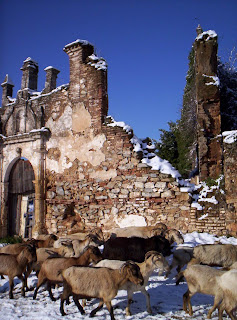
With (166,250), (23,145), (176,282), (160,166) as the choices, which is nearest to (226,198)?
(160,166)

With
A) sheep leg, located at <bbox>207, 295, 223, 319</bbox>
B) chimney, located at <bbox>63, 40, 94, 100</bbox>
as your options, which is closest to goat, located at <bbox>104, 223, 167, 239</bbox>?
sheep leg, located at <bbox>207, 295, 223, 319</bbox>

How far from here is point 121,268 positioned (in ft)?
16.4


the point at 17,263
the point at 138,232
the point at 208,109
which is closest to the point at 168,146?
the point at 208,109

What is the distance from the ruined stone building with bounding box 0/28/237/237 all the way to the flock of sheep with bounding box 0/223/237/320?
2383 millimetres

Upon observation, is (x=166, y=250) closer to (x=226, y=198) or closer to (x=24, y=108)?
(x=226, y=198)

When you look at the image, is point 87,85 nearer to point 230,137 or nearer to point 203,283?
point 230,137

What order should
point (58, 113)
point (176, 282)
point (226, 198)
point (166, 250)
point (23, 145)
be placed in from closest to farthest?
point (176, 282)
point (166, 250)
point (226, 198)
point (58, 113)
point (23, 145)

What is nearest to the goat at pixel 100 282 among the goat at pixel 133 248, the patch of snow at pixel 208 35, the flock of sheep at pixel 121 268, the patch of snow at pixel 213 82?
the flock of sheep at pixel 121 268

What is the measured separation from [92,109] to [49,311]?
8.57 metres

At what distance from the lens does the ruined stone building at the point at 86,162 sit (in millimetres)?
10711

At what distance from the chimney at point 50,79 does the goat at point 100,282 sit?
10679mm

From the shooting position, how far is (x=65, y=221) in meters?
12.6

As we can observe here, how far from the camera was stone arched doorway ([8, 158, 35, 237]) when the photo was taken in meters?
14.1

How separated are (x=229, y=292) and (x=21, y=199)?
468 inches
